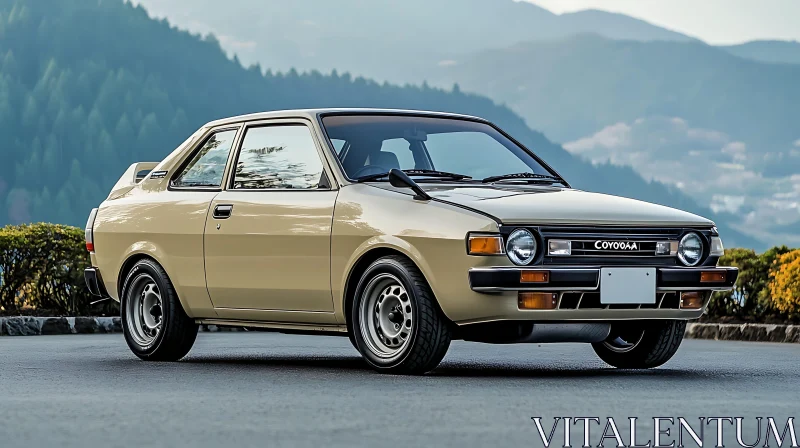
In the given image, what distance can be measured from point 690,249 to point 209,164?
144 inches

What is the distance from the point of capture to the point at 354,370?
9.30 m

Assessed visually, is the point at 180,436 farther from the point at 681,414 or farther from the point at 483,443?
the point at 681,414

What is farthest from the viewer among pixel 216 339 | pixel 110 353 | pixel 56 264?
pixel 56 264

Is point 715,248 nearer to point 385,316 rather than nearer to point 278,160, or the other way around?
point 385,316

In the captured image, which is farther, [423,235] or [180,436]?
[423,235]

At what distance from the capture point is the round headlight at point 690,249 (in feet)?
28.9

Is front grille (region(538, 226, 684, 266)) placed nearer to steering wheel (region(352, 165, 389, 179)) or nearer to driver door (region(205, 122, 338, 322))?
steering wheel (region(352, 165, 389, 179))

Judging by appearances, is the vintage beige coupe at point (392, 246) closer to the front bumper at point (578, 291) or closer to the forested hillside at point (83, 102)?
the front bumper at point (578, 291)

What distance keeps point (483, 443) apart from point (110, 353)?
269 inches

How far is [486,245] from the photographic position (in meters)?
8.16

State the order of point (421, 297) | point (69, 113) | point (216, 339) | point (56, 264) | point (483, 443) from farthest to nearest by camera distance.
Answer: point (69, 113) → point (56, 264) → point (216, 339) → point (421, 297) → point (483, 443)

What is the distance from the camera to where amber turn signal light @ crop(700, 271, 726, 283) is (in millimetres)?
8812

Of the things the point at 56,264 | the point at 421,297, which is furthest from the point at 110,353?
the point at 56,264

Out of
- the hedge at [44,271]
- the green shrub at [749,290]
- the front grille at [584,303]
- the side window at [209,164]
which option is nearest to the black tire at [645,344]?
the front grille at [584,303]
